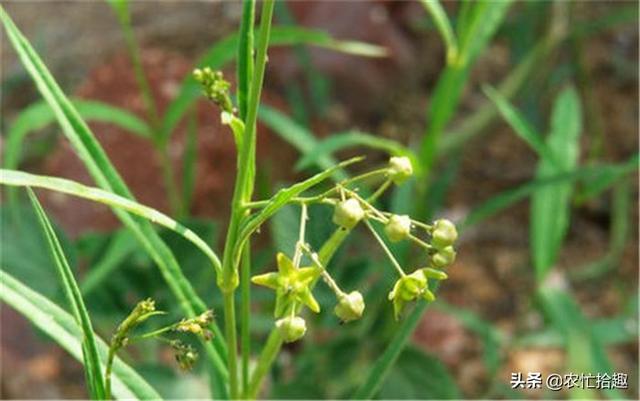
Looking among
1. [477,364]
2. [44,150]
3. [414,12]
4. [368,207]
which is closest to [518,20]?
[414,12]

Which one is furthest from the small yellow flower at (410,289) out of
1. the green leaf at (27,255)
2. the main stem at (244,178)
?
the green leaf at (27,255)

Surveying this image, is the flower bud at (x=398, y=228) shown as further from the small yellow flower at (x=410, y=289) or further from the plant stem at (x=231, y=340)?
the plant stem at (x=231, y=340)

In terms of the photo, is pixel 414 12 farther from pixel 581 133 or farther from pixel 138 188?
pixel 138 188

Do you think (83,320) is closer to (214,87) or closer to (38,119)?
(214,87)

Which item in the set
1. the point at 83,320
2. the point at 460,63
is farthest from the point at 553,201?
the point at 83,320

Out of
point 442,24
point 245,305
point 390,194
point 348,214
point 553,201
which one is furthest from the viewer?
point 390,194

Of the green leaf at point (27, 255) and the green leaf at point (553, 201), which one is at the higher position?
the green leaf at point (553, 201)
